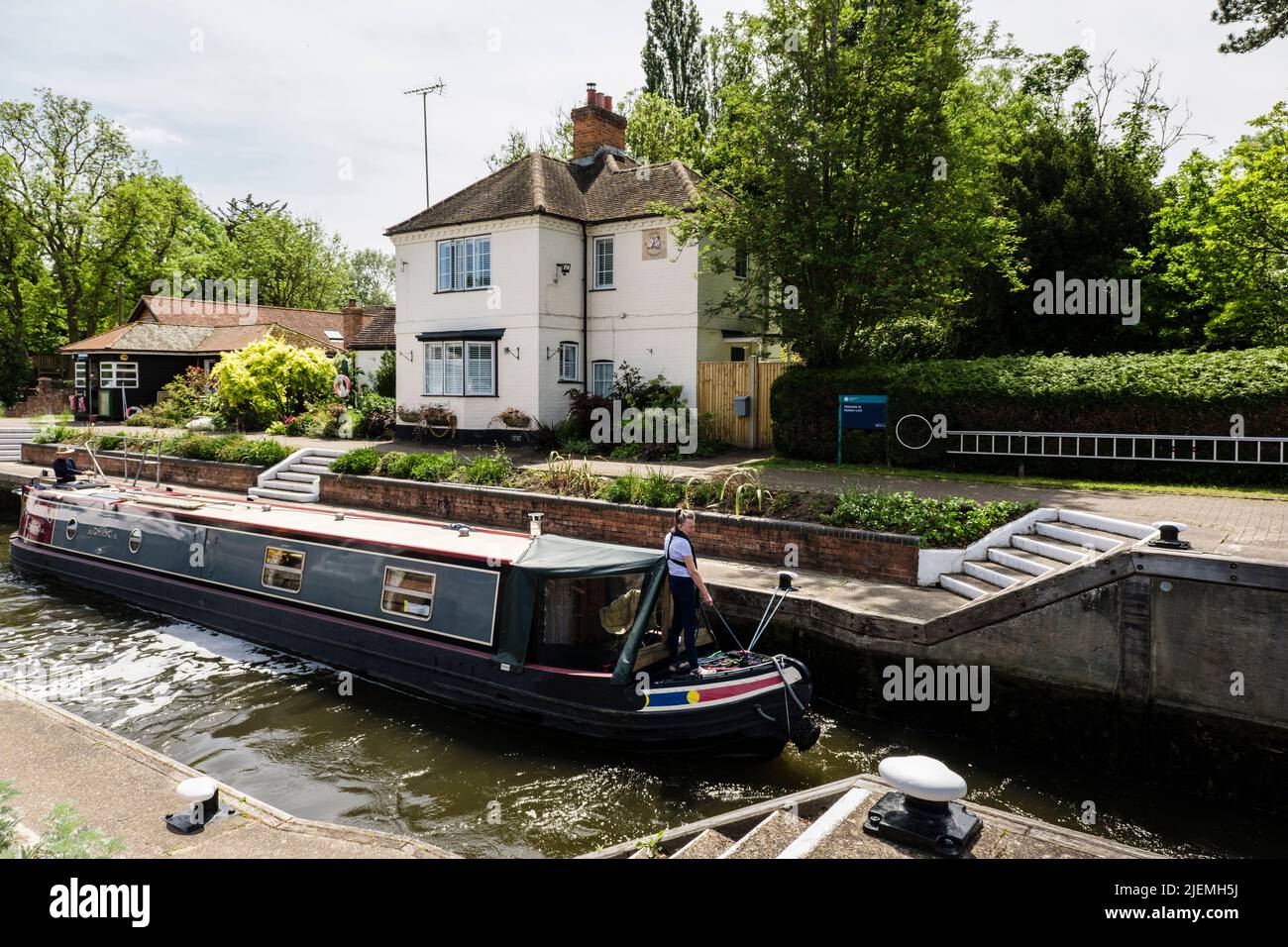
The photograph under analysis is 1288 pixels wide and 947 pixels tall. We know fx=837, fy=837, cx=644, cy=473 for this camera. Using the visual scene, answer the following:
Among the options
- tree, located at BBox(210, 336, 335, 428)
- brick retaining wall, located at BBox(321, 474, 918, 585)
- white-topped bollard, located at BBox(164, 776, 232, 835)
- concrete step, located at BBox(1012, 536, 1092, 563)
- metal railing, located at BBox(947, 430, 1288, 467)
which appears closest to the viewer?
white-topped bollard, located at BBox(164, 776, 232, 835)

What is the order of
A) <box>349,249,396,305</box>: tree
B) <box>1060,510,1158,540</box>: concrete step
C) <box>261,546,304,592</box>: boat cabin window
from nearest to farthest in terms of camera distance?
<box>1060,510,1158,540</box>: concrete step < <box>261,546,304,592</box>: boat cabin window < <box>349,249,396,305</box>: tree

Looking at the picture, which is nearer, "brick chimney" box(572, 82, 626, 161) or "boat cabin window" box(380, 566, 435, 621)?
"boat cabin window" box(380, 566, 435, 621)

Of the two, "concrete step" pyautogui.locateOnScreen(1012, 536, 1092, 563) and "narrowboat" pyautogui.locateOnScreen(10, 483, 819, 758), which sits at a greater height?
"concrete step" pyautogui.locateOnScreen(1012, 536, 1092, 563)

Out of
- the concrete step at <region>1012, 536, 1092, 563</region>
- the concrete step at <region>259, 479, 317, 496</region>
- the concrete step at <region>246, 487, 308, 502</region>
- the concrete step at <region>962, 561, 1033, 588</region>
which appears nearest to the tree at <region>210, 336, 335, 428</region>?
the concrete step at <region>259, 479, 317, 496</region>

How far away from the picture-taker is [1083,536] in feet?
33.3

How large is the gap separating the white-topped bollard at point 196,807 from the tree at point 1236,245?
69.2 feet

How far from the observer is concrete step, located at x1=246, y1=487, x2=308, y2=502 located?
60.6 feet

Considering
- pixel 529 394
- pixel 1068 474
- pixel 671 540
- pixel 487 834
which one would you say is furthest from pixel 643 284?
pixel 487 834

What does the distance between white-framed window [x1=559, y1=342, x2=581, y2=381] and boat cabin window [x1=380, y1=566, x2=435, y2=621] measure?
1307cm

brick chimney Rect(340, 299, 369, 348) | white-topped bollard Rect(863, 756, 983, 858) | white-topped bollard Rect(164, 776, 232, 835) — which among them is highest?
brick chimney Rect(340, 299, 369, 348)

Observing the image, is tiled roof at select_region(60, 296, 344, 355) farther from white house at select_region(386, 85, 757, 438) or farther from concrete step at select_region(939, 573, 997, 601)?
concrete step at select_region(939, 573, 997, 601)

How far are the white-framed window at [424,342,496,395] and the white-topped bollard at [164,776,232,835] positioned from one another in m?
17.7

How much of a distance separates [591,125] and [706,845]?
2467 centimetres

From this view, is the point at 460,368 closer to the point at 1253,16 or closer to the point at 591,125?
the point at 591,125
